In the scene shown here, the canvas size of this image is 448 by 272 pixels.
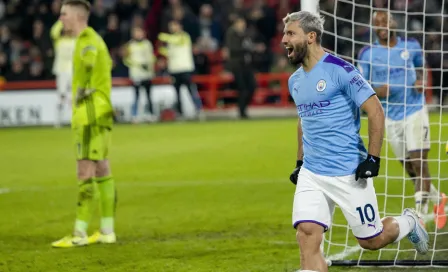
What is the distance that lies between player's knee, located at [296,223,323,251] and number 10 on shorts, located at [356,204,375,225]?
303mm

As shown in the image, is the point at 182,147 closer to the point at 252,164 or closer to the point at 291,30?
the point at 252,164

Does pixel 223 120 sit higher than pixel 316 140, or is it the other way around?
pixel 316 140

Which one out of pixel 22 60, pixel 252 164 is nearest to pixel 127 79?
pixel 22 60

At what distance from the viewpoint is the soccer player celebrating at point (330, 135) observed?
568cm

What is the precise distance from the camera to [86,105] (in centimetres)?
824

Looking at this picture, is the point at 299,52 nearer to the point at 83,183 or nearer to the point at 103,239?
the point at 83,183

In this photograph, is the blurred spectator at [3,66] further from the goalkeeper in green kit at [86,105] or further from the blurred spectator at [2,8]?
the goalkeeper in green kit at [86,105]

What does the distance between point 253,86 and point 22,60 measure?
613 cm

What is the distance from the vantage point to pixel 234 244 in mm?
8305

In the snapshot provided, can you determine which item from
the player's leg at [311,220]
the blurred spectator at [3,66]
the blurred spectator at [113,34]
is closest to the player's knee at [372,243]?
the player's leg at [311,220]

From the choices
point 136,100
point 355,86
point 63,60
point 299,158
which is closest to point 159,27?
point 136,100

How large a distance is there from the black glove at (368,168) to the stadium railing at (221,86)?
1837 centimetres

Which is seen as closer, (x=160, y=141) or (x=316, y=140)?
(x=316, y=140)

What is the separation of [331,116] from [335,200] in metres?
0.51
